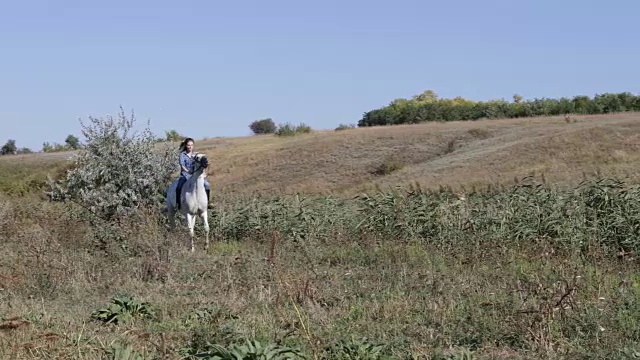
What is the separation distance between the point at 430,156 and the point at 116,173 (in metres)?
42.4

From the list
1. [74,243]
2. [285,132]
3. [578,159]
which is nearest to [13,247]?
[74,243]

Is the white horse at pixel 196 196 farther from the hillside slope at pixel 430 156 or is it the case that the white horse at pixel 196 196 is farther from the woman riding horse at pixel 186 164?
the hillside slope at pixel 430 156

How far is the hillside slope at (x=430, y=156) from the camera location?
4381 centimetres

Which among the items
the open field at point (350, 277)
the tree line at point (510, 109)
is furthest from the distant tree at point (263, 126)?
the open field at point (350, 277)

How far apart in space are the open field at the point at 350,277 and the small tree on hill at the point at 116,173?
1.97 feet

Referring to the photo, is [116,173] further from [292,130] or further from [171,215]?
[292,130]

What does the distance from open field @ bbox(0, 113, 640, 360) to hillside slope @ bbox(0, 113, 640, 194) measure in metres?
19.7

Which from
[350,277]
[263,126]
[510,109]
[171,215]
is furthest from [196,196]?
[263,126]

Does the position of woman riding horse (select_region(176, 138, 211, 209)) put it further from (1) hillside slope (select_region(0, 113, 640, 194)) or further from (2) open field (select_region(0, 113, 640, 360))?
(1) hillside slope (select_region(0, 113, 640, 194))

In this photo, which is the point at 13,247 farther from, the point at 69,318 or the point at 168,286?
the point at 69,318

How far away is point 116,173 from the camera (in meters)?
19.5

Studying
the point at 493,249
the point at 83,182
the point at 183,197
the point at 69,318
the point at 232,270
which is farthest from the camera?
the point at 83,182

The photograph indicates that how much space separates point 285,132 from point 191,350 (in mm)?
82266

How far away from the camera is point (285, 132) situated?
89.0m
